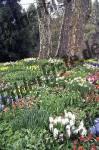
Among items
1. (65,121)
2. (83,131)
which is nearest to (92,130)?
(83,131)

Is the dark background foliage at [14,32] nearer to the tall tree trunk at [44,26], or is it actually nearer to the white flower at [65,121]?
the tall tree trunk at [44,26]

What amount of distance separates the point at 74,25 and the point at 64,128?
12.8m

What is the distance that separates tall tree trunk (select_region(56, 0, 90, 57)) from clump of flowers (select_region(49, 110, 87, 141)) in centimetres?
1251

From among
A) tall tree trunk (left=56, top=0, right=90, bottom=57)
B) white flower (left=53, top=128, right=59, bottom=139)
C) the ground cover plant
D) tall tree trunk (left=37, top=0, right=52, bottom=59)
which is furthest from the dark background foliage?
white flower (left=53, top=128, right=59, bottom=139)

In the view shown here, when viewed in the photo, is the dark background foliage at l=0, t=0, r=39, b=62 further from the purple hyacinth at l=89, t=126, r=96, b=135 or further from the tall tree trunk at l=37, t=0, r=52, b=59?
the purple hyacinth at l=89, t=126, r=96, b=135

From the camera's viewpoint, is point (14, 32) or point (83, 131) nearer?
point (83, 131)

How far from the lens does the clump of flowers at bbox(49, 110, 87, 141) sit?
19.4 ft

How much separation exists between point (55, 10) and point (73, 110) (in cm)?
4431

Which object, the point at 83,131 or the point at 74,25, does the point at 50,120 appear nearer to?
the point at 83,131

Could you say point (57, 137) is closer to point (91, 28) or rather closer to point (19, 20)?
point (19, 20)

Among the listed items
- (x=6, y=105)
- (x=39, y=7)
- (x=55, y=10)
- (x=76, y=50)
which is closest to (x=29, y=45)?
(x=55, y=10)

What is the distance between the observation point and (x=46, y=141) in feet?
19.0

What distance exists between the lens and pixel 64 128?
237 inches

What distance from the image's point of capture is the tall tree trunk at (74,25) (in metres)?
18.3
